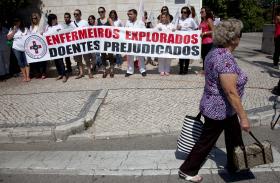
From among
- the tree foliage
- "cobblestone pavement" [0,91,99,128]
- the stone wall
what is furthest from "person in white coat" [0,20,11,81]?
the tree foliage

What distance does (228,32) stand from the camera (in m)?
3.44

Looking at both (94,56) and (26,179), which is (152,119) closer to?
(26,179)

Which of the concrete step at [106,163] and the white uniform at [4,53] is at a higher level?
the white uniform at [4,53]

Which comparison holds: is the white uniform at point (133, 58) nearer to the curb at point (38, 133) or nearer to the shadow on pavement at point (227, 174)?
the curb at point (38, 133)

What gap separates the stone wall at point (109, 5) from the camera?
12.8m

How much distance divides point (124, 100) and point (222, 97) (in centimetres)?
401

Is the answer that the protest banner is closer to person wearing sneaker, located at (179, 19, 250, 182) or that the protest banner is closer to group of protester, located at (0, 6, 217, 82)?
group of protester, located at (0, 6, 217, 82)

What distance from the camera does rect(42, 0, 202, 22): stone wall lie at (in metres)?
12.8

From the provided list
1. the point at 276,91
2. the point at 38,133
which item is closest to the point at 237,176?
the point at 38,133

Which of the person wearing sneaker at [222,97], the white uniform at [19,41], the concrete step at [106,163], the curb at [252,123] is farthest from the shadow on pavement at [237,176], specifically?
the white uniform at [19,41]

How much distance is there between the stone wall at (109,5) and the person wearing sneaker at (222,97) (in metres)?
9.67

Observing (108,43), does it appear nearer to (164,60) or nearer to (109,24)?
(109,24)

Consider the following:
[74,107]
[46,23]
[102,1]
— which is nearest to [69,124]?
[74,107]

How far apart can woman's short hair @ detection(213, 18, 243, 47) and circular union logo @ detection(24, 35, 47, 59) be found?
23.3 ft
